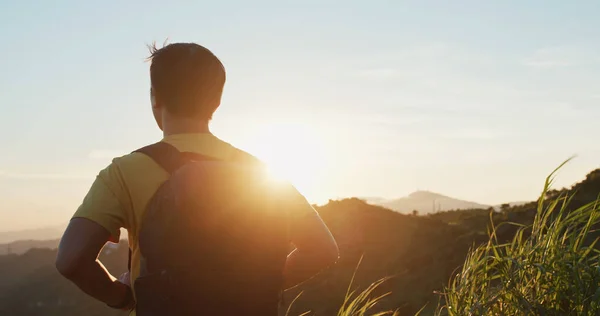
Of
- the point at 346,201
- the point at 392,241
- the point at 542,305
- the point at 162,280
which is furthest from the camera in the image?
the point at 346,201

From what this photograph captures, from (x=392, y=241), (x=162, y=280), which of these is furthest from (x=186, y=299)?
(x=392, y=241)

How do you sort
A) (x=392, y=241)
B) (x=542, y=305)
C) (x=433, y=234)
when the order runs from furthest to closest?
(x=392, y=241) < (x=433, y=234) < (x=542, y=305)

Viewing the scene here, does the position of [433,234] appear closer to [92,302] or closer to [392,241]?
[392,241]

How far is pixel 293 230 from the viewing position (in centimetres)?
239

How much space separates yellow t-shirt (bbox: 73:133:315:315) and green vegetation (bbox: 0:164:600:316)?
1.82ft

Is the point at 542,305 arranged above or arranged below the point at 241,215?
below

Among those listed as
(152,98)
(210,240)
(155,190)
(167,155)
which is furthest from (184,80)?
(210,240)

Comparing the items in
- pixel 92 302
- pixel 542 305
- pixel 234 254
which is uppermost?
pixel 234 254

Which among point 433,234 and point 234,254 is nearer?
point 234,254

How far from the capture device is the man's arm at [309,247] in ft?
7.79

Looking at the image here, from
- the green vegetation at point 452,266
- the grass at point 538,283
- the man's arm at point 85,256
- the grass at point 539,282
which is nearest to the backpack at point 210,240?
the man's arm at point 85,256

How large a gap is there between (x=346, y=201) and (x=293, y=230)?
4071 centimetres

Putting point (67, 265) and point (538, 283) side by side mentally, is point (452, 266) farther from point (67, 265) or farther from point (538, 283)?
point (67, 265)

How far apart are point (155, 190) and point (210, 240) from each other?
26 cm
